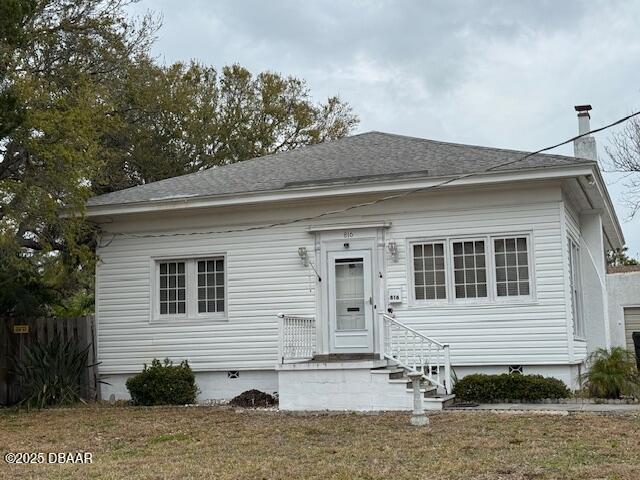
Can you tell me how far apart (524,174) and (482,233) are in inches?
51.0

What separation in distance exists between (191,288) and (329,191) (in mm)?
3407

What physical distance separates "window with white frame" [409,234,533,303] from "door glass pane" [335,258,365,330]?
98 cm

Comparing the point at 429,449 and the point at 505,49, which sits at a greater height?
the point at 505,49

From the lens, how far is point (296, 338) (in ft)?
45.0

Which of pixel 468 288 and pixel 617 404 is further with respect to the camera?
pixel 468 288

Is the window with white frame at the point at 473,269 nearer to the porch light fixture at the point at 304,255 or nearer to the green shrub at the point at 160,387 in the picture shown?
the porch light fixture at the point at 304,255

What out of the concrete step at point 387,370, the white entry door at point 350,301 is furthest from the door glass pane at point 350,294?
the concrete step at point 387,370

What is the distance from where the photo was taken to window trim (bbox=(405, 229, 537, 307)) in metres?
13.5

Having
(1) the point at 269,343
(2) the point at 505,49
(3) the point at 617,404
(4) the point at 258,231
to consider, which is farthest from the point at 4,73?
(3) the point at 617,404

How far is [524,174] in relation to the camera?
13039 millimetres

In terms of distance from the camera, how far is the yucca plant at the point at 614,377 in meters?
12.3

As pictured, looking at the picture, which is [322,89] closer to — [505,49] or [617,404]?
[505,49]

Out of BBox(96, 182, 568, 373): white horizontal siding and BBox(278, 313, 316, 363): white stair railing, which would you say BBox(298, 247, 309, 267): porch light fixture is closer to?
BBox(96, 182, 568, 373): white horizontal siding

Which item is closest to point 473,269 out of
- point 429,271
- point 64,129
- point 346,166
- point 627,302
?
point 429,271
